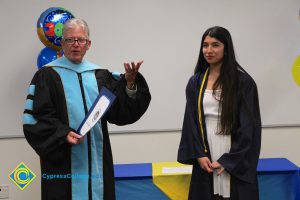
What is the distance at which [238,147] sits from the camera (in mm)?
2207

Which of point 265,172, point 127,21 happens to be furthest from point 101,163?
point 127,21

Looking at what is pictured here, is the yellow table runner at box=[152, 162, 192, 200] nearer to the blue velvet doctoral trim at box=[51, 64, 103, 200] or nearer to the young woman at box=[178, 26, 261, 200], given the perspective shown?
the young woman at box=[178, 26, 261, 200]

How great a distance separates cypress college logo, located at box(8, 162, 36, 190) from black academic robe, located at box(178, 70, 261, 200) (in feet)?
5.58

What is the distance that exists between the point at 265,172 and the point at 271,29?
52.6 inches

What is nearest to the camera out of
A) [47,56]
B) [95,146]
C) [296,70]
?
[95,146]

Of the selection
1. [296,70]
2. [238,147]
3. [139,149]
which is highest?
[296,70]

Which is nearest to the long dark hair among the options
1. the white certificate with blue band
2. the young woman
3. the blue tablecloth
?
the young woman

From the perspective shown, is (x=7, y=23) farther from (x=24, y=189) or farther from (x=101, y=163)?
(x=101, y=163)

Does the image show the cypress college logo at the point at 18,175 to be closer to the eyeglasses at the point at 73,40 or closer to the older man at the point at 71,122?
the older man at the point at 71,122

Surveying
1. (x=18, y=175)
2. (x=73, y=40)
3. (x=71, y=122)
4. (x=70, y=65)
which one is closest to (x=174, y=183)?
(x=71, y=122)

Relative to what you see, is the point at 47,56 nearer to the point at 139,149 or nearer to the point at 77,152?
the point at 139,149

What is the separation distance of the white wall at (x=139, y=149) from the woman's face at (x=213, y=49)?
1.20m

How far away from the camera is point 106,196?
6.26 ft

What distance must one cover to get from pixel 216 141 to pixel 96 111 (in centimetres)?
93
